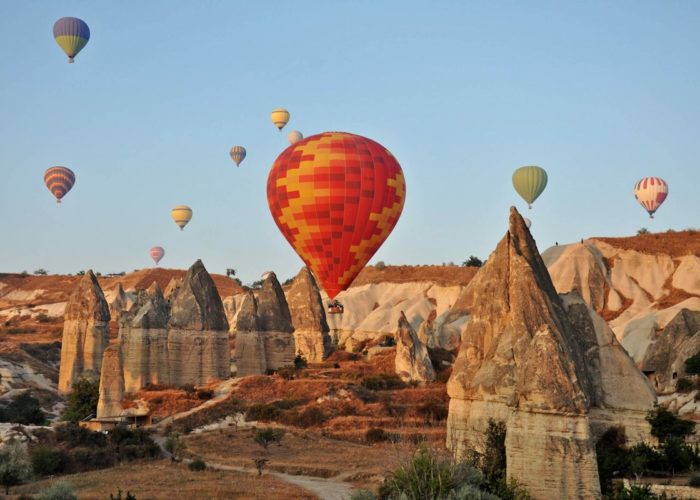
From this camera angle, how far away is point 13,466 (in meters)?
30.4

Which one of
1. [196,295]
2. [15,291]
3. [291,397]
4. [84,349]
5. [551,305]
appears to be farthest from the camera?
[15,291]

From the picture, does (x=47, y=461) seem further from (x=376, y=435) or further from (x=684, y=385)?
(x=684, y=385)

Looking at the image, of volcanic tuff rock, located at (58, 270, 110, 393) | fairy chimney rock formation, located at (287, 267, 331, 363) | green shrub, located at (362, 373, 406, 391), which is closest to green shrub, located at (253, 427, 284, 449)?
green shrub, located at (362, 373, 406, 391)

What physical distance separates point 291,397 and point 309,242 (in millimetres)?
8589

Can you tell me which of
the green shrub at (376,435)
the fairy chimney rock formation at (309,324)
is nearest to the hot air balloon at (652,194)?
the fairy chimney rock formation at (309,324)

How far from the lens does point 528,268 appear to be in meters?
27.0

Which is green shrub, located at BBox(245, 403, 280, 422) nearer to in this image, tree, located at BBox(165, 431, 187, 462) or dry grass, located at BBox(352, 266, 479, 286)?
tree, located at BBox(165, 431, 187, 462)

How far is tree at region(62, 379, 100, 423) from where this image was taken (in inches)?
1930

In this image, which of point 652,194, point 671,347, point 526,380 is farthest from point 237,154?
point 526,380

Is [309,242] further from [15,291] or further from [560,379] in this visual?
[15,291]

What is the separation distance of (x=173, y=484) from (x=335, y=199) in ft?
51.3

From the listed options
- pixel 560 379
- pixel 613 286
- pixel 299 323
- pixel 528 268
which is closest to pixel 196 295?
pixel 299 323

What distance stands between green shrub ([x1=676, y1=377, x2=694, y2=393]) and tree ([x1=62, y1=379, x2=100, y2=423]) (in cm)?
2808

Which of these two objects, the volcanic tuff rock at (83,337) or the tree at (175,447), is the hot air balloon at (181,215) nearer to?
the volcanic tuff rock at (83,337)
